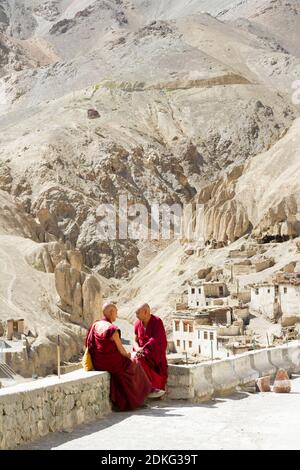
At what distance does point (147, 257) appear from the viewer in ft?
228

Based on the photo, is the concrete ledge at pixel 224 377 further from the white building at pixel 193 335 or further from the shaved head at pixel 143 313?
the white building at pixel 193 335

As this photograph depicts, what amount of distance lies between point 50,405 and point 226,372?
3245mm

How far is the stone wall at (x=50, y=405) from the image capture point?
7.23 m

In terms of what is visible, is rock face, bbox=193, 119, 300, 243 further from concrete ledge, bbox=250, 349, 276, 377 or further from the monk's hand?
the monk's hand

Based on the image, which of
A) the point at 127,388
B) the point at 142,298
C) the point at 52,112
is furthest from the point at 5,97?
the point at 127,388

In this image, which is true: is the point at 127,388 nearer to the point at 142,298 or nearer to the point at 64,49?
the point at 142,298

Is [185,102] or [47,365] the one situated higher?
[185,102]

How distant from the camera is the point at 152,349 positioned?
31.4 ft

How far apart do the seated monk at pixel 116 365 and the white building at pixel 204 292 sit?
1504 inches

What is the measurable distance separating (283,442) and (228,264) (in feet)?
150

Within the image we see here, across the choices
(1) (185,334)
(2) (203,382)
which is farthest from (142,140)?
(2) (203,382)

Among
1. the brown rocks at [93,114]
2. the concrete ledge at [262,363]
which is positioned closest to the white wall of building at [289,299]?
the concrete ledge at [262,363]

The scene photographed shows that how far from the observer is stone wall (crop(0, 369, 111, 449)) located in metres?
7.23

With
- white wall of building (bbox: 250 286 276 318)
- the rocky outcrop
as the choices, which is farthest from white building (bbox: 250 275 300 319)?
the rocky outcrop
